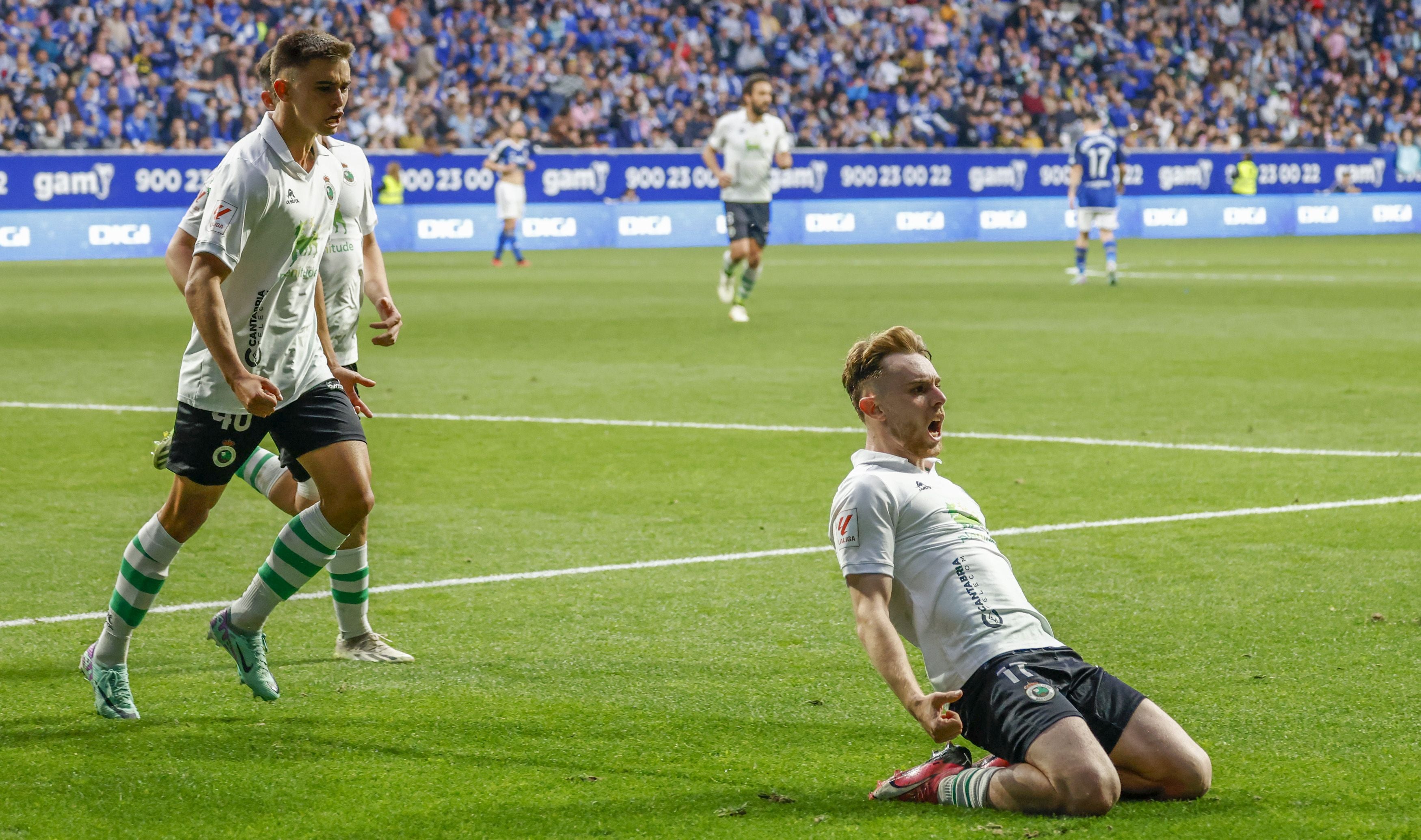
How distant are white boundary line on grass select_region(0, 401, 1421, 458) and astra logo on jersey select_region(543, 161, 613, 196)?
2040 centimetres

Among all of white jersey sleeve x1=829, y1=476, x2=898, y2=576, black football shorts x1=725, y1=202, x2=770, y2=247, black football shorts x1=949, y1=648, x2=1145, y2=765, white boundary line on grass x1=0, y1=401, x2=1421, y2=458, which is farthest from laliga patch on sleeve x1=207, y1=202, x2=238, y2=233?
black football shorts x1=725, y1=202, x2=770, y2=247

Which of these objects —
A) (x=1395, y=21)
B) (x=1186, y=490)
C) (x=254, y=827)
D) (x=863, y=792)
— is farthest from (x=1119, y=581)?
(x=1395, y=21)

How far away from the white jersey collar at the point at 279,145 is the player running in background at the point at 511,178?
22889 mm

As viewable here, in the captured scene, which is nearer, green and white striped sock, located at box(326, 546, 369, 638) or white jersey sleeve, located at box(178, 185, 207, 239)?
white jersey sleeve, located at box(178, 185, 207, 239)

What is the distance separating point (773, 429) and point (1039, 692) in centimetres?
712

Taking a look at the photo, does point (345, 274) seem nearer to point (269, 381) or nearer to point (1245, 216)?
point (269, 381)

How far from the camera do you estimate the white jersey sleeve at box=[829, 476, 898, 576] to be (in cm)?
414

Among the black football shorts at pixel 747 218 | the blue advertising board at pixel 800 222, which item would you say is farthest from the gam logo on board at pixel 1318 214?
the black football shorts at pixel 747 218

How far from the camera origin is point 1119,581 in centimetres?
681

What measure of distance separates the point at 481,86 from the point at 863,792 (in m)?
32.7

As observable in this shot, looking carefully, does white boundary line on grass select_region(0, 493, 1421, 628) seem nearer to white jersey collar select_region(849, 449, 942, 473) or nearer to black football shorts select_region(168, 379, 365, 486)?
black football shorts select_region(168, 379, 365, 486)

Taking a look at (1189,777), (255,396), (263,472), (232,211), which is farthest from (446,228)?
(1189,777)

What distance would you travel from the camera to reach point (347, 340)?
641cm

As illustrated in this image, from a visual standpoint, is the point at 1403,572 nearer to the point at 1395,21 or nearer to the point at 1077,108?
the point at 1077,108
